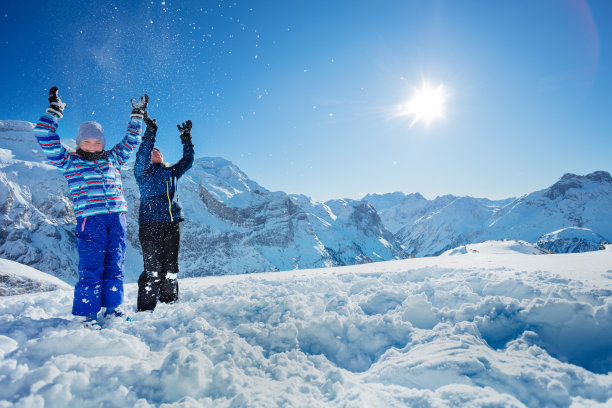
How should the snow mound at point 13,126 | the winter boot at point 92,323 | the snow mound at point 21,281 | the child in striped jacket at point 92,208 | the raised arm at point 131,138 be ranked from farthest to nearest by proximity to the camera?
the snow mound at point 13,126
the snow mound at point 21,281
the raised arm at point 131,138
the child in striped jacket at point 92,208
the winter boot at point 92,323

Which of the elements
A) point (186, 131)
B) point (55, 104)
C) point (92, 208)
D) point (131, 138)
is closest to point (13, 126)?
point (186, 131)

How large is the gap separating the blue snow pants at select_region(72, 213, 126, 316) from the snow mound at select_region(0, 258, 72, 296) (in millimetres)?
5643

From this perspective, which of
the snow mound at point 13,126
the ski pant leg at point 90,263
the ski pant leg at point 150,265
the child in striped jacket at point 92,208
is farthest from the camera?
the snow mound at point 13,126

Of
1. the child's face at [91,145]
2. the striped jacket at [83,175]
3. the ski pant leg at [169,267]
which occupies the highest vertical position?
the child's face at [91,145]

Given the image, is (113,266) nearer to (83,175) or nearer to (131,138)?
(83,175)

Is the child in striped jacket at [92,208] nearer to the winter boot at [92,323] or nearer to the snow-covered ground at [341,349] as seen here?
the winter boot at [92,323]

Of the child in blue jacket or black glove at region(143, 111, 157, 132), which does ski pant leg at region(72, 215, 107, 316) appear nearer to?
the child in blue jacket

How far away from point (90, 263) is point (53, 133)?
1629 millimetres

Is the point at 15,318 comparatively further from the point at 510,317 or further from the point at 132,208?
the point at 132,208

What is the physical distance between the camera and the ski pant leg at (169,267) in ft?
14.5

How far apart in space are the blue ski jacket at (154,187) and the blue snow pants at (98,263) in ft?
2.25

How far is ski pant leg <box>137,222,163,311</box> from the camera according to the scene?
399 cm

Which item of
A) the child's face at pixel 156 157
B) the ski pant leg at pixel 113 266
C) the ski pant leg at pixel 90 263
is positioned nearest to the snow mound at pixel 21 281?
the child's face at pixel 156 157

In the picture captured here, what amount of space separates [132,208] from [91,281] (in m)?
172
